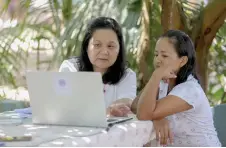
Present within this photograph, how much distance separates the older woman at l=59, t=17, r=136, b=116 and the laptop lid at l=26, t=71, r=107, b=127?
1.77 feet

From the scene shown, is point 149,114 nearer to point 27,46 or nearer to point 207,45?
point 207,45

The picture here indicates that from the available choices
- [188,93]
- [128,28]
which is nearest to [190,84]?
[188,93]

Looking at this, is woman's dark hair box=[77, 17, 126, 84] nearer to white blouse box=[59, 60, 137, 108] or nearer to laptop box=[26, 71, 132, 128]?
white blouse box=[59, 60, 137, 108]

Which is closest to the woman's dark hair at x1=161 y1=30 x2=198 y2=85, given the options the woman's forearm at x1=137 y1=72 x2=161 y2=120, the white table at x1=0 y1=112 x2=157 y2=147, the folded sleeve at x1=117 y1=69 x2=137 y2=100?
the woman's forearm at x1=137 y1=72 x2=161 y2=120

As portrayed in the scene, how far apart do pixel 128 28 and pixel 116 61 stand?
37.0 inches

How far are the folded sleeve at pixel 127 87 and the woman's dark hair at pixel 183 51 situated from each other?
40 cm

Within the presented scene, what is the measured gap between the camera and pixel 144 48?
3471mm

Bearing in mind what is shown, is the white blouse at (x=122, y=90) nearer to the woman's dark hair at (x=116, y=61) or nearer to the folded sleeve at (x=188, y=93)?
the woman's dark hair at (x=116, y=61)

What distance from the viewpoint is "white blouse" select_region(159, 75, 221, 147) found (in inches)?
86.8

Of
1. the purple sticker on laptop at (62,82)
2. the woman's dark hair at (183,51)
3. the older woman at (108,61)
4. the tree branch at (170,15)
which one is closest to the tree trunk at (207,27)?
the tree branch at (170,15)

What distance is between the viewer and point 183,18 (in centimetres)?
350

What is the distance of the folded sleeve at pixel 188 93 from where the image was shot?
2162 millimetres

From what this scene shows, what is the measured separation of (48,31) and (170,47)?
2.19 m

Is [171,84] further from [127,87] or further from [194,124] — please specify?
[127,87]
